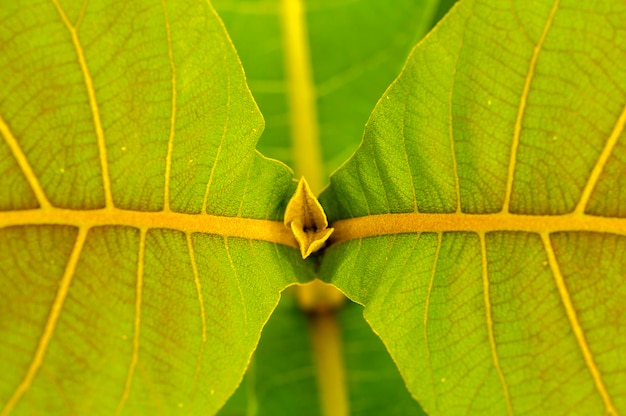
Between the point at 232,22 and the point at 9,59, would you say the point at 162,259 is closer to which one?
the point at 9,59

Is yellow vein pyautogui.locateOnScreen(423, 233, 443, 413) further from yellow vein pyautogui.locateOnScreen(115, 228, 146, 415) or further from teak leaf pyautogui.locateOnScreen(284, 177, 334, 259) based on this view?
yellow vein pyautogui.locateOnScreen(115, 228, 146, 415)

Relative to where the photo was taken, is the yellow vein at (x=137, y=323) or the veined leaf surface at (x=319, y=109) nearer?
the yellow vein at (x=137, y=323)

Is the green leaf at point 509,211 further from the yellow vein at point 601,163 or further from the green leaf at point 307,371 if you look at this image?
the green leaf at point 307,371

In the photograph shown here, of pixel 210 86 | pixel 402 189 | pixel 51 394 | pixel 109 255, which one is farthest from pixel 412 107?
pixel 51 394

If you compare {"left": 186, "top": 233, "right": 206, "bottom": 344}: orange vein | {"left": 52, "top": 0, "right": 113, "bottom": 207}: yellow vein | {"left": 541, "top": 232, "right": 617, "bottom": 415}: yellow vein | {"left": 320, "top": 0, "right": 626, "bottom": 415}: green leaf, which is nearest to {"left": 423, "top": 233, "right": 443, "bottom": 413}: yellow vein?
{"left": 320, "top": 0, "right": 626, "bottom": 415}: green leaf

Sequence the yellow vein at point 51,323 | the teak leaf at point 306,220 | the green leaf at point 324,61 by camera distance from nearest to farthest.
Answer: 1. the yellow vein at point 51,323
2. the teak leaf at point 306,220
3. the green leaf at point 324,61

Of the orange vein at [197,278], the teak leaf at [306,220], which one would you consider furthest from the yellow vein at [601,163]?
the orange vein at [197,278]
